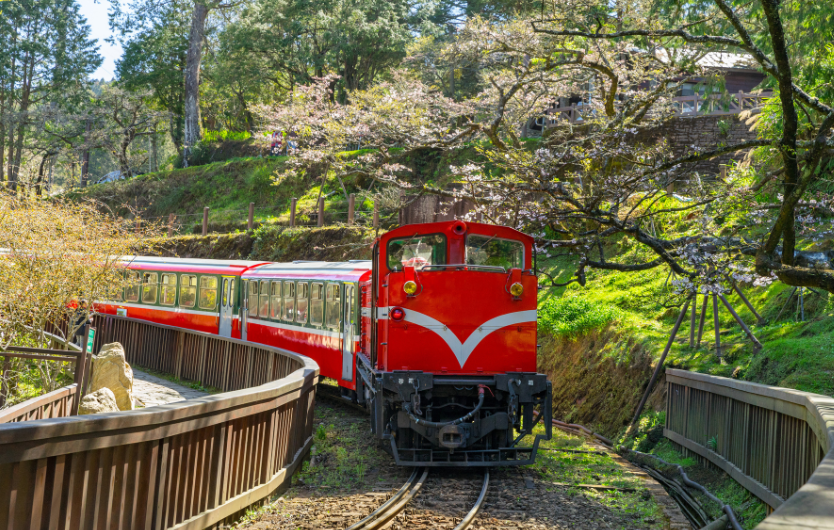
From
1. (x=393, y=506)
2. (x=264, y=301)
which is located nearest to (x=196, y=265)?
(x=264, y=301)

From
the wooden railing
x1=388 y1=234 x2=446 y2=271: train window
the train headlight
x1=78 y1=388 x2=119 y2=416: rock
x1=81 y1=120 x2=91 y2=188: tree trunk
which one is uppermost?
x1=81 y1=120 x2=91 y2=188: tree trunk

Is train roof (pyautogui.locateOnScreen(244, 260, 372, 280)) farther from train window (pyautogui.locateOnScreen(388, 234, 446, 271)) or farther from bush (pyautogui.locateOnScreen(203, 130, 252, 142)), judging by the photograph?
bush (pyautogui.locateOnScreen(203, 130, 252, 142))

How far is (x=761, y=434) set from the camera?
7.26 m

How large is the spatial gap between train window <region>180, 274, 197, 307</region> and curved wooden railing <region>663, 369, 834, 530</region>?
13658mm

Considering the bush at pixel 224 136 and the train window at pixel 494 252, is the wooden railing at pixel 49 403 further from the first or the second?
the bush at pixel 224 136

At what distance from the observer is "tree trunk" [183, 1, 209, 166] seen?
41688mm

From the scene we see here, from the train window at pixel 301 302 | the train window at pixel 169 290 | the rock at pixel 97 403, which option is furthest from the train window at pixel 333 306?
the train window at pixel 169 290

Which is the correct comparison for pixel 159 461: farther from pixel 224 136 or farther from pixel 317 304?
pixel 224 136

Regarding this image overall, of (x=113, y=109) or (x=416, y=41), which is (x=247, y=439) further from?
(x=113, y=109)

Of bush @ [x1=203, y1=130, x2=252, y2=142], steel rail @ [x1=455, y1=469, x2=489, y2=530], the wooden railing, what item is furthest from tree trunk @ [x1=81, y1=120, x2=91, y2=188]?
steel rail @ [x1=455, y1=469, x2=489, y2=530]

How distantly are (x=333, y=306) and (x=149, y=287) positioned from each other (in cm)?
1066

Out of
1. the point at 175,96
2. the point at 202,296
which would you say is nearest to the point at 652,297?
the point at 202,296

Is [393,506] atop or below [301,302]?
below

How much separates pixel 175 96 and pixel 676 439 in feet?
142
